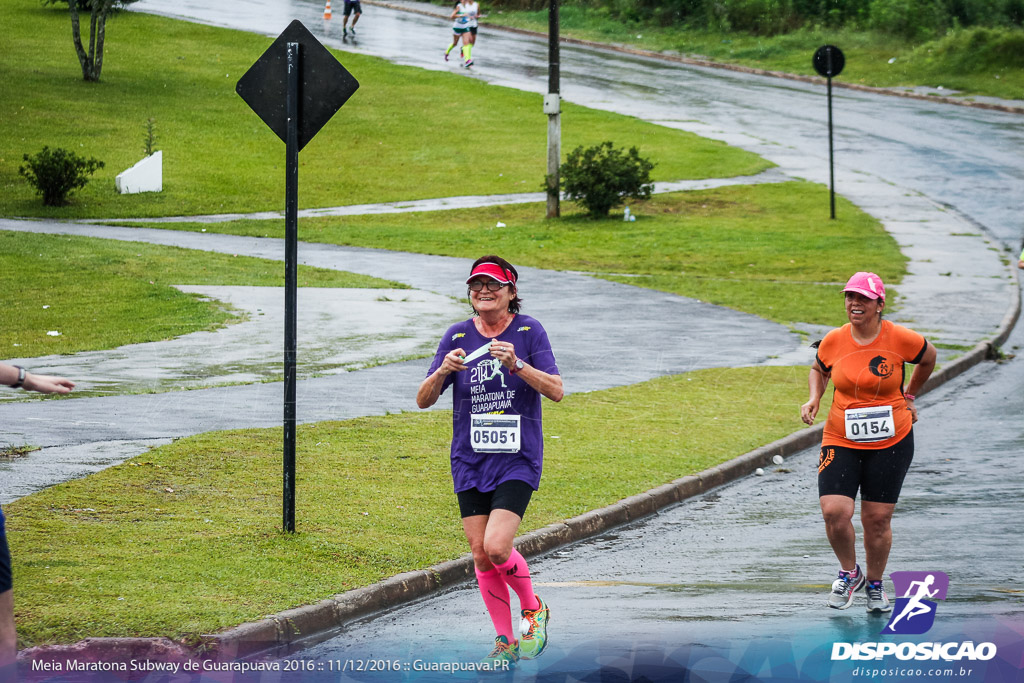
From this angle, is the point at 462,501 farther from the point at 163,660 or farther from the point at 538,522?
the point at 538,522

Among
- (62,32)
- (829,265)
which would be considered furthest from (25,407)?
(62,32)

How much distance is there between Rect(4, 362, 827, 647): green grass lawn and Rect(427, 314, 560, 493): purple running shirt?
4.40 ft

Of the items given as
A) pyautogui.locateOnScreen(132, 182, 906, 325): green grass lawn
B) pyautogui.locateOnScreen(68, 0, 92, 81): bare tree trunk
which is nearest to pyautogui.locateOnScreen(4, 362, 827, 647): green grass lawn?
pyautogui.locateOnScreen(132, 182, 906, 325): green grass lawn

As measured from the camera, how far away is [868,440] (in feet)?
23.2

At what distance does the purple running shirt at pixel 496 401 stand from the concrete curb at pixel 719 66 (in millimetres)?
37811

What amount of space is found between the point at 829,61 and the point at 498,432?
21641 millimetres

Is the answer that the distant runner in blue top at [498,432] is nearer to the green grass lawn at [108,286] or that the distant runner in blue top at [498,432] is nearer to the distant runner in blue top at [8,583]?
the distant runner in blue top at [8,583]

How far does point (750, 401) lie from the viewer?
13922 millimetres

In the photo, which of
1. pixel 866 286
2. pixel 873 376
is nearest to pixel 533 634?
pixel 873 376

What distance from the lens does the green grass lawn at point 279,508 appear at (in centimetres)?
671

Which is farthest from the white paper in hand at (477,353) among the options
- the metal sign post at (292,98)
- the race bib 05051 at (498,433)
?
the metal sign post at (292,98)

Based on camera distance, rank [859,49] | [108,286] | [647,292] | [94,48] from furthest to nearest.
A: [859,49], [94,48], [647,292], [108,286]

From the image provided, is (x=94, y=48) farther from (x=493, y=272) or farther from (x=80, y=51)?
(x=493, y=272)

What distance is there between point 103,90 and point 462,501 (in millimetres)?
40747
